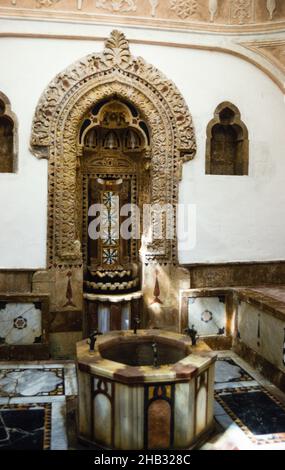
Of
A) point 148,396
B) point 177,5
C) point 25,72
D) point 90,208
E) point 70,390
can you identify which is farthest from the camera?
point 90,208

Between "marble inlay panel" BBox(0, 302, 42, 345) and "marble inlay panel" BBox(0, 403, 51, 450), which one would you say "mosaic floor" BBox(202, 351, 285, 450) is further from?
"marble inlay panel" BBox(0, 302, 42, 345)

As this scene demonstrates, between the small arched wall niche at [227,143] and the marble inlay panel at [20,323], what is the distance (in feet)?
10.1

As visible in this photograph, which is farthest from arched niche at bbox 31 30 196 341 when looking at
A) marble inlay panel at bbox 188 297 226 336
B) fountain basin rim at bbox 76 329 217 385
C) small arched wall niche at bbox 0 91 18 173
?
fountain basin rim at bbox 76 329 217 385

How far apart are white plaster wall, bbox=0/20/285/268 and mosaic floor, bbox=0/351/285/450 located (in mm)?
1411

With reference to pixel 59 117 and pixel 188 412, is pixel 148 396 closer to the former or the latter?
pixel 188 412

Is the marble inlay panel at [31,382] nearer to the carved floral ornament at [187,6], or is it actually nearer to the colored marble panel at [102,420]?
the colored marble panel at [102,420]

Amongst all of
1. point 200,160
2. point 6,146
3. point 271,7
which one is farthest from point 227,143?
point 6,146

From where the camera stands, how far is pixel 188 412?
137 inches

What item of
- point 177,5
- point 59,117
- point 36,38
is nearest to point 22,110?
point 59,117

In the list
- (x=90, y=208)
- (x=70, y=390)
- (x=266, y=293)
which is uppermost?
(x=90, y=208)

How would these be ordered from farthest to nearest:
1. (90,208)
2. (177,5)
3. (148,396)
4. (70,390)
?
1. (90,208)
2. (177,5)
3. (70,390)
4. (148,396)

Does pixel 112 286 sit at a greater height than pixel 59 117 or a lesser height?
lesser

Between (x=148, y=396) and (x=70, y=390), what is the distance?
1654 mm

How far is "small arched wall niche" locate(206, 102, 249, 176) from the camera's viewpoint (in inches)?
239
